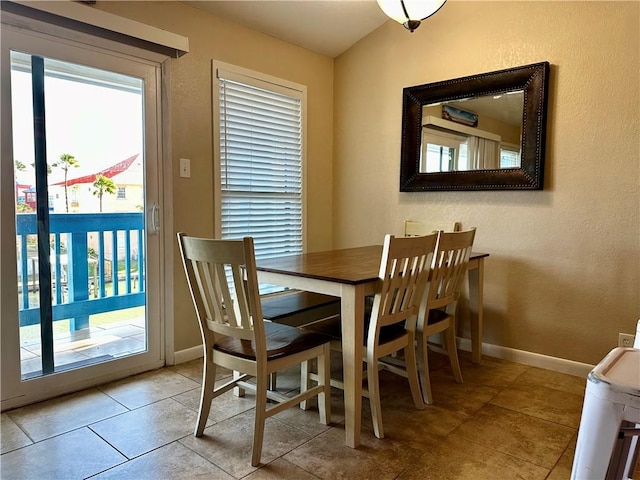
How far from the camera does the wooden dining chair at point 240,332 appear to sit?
167 cm

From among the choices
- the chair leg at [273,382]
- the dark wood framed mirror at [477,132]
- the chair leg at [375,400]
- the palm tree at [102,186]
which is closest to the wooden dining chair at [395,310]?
the chair leg at [375,400]

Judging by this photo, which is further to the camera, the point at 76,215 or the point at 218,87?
the point at 218,87

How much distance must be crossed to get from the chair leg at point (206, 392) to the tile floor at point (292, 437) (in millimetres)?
62

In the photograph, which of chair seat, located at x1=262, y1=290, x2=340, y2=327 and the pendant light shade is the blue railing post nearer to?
chair seat, located at x1=262, y1=290, x2=340, y2=327

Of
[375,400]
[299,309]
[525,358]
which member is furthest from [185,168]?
[525,358]

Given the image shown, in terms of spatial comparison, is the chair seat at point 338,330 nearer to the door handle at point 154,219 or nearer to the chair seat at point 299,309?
the chair seat at point 299,309

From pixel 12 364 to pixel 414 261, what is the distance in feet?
6.76

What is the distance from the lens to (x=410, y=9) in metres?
2.17

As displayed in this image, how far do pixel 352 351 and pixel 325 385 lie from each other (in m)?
0.31

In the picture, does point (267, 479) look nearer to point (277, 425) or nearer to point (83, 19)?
point (277, 425)

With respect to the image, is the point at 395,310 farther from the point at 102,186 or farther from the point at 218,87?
the point at 218,87

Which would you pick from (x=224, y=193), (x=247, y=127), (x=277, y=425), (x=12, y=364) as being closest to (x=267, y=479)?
(x=277, y=425)

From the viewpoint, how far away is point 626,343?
2.50 m

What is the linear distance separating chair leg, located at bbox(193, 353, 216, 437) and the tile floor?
0.20 feet
